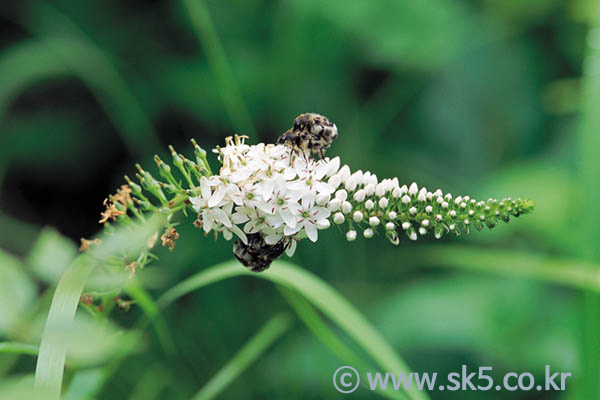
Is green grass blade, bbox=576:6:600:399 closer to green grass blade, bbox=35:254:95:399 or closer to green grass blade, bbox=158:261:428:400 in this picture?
green grass blade, bbox=158:261:428:400

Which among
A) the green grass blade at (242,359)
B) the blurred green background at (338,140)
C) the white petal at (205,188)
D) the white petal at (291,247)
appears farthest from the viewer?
the blurred green background at (338,140)

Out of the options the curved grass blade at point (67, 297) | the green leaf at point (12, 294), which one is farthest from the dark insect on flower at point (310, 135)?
the green leaf at point (12, 294)

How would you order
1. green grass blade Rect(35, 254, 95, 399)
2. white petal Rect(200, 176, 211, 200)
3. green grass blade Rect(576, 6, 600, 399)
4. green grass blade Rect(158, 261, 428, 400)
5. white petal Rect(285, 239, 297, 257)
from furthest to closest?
1. green grass blade Rect(576, 6, 600, 399)
2. green grass blade Rect(158, 261, 428, 400)
3. white petal Rect(285, 239, 297, 257)
4. white petal Rect(200, 176, 211, 200)
5. green grass blade Rect(35, 254, 95, 399)

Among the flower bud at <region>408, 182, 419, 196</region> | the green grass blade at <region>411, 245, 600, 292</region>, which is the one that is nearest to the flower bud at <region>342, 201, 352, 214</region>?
Result: the flower bud at <region>408, 182, 419, 196</region>

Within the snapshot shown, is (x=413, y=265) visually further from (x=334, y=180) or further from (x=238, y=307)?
(x=334, y=180)

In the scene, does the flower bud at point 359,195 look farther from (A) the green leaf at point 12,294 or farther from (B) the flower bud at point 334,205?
(A) the green leaf at point 12,294

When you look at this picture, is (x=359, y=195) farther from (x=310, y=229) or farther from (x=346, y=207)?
(x=310, y=229)

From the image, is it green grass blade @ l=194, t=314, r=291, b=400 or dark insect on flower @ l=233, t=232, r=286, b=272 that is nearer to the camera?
dark insect on flower @ l=233, t=232, r=286, b=272
